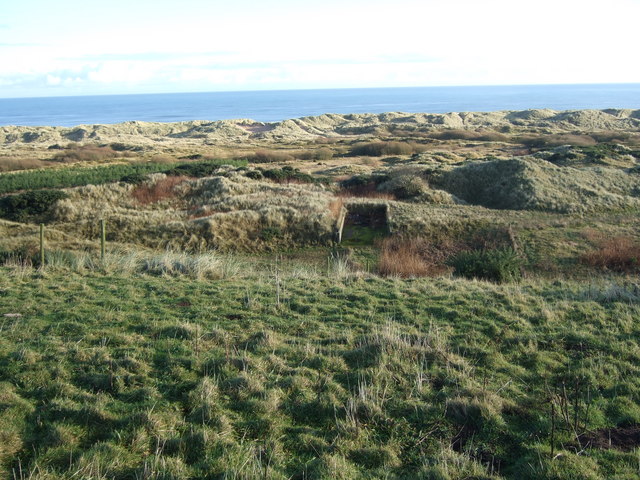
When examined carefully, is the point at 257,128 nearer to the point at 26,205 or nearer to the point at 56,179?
the point at 56,179

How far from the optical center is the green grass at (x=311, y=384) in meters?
5.06

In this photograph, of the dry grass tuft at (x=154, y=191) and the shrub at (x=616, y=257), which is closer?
the shrub at (x=616, y=257)

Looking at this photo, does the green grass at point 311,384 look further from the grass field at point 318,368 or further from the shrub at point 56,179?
the shrub at point 56,179

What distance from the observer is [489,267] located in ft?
50.2

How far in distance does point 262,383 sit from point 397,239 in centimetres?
1515

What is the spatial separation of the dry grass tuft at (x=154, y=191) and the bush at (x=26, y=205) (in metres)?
4.15

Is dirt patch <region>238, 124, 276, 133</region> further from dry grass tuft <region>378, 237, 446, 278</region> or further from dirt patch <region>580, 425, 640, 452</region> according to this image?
dirt patch <region>580, 425, 640, 452</region>

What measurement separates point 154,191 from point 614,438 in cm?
2796

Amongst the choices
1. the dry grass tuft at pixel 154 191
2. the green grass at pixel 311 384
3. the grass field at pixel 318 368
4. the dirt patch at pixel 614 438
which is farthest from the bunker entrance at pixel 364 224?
the dirt patch at pixel 614 438

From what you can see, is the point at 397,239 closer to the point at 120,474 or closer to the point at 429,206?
the point at 429,206

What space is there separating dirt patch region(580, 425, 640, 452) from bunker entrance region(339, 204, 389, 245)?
52.6ft

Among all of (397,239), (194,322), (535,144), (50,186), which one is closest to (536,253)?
(397,239)

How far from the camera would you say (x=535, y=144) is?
60.6 metres

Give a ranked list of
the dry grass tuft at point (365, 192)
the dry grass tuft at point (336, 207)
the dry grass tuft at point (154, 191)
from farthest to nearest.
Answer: the dry grass tuft at point (365, 192)
the dry grass tuft at point (154, 191)
the dry grass tuft at point (336, 207)
